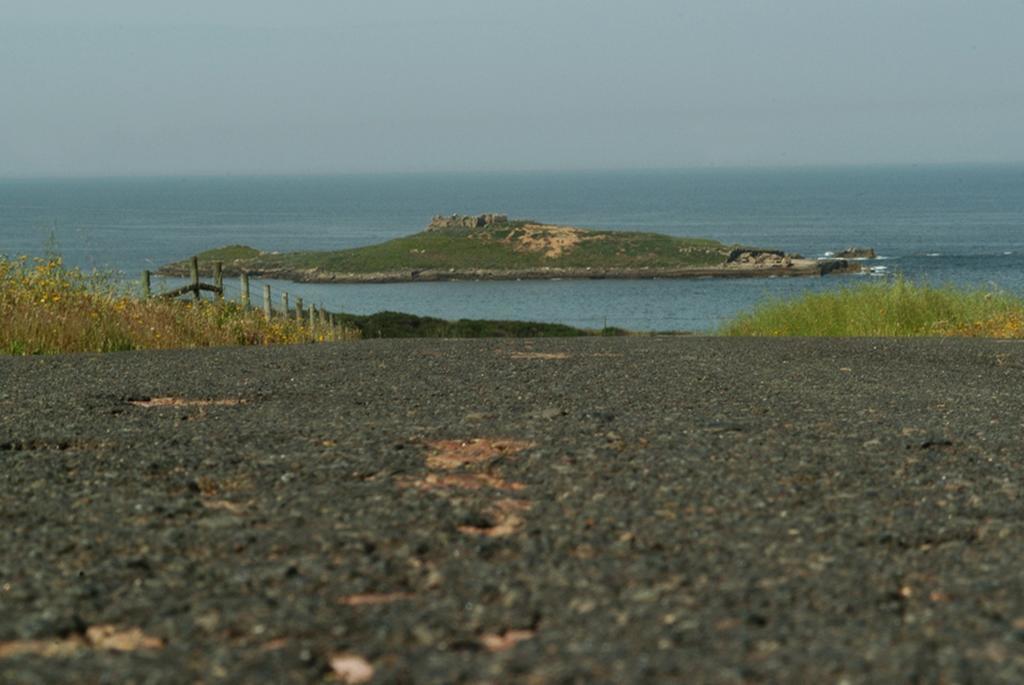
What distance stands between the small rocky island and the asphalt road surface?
87.3m

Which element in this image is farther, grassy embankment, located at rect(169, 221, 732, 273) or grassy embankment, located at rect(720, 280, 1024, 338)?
grassy embankment, located at rect(169, 221, 732, 273)

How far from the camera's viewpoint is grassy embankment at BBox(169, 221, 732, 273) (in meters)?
104

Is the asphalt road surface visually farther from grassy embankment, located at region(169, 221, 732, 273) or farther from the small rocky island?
grassy embankment, located at region(169, 221, 732, 273)

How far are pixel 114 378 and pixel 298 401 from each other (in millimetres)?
1987

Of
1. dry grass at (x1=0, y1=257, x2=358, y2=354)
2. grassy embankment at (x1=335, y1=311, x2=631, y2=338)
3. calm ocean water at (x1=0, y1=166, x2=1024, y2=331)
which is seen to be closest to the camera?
dry grass at (x1=0, y1=257, x2=358, y2=354)

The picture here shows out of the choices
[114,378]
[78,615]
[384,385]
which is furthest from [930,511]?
[114,378]

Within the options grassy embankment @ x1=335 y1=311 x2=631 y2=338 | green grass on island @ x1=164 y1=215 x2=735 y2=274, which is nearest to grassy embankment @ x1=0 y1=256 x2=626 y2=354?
grassy embankment @ x1=335 y1=311 x2=631 y2=338

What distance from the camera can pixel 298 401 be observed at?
8953mm

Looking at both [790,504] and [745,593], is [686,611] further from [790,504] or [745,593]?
[790,504]

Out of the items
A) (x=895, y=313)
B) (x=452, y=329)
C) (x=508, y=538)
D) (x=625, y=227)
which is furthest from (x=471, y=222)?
(x=508, y=538)

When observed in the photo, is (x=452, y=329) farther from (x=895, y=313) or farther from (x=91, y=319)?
(x=91, y=319)

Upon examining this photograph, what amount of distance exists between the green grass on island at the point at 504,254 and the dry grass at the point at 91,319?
83974 mm

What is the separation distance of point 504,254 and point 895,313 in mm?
89016

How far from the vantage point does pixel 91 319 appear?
47.0ft
